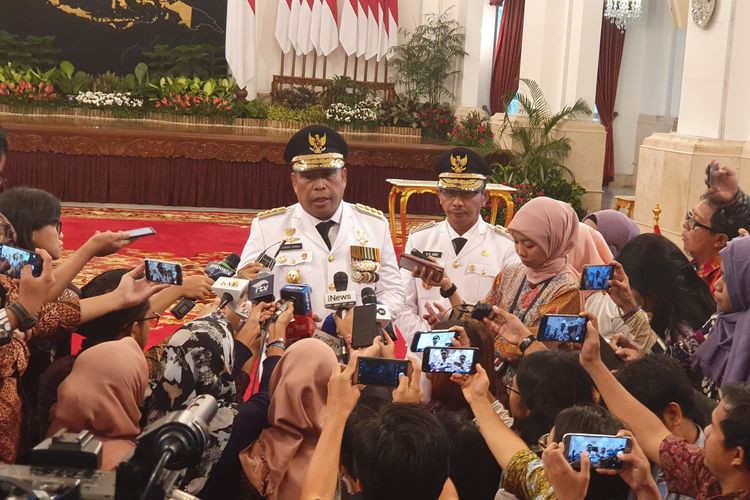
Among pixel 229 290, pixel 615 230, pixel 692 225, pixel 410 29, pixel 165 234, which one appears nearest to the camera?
pixel 229 290

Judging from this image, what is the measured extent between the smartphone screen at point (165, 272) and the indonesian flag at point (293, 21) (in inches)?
447

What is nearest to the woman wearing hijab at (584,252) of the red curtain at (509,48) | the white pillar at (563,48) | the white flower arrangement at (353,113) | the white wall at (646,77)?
the white pillar at (563,48)

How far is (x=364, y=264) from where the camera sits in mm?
3486

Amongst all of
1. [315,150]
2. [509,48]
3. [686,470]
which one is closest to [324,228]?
[315,150]

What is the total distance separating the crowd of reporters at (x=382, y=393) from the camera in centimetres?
189

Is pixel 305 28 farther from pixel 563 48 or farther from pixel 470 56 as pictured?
pixel 563 48

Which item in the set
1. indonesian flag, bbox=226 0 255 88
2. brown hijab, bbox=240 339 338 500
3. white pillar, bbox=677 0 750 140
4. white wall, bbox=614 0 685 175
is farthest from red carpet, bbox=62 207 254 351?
white wall, bbox=614 0 685 175

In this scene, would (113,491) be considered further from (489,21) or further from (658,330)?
(489,21)

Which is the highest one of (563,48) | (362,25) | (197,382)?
(362,25)

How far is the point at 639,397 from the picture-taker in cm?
229

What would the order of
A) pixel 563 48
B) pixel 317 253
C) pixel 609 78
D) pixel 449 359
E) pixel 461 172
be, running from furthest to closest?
pixel 609 78
pixel 563 48
pixel 461 172
pixel 317 253
pixel 449 359

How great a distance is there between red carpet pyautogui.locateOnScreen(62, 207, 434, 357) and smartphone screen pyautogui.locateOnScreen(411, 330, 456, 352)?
4.81m

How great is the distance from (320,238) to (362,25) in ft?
34.7

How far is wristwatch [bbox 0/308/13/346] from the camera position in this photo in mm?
2121
